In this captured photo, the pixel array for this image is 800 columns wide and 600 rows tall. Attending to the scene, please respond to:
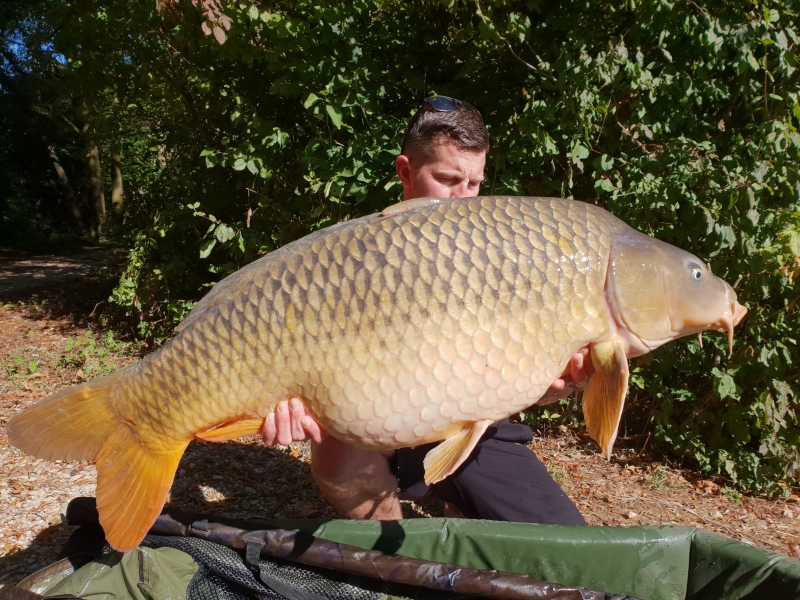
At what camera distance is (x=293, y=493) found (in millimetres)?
2615

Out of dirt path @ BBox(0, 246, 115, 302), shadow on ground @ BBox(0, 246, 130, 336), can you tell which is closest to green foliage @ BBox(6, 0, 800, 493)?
shadow on ground @ BBox(0, 246, 130, 336)

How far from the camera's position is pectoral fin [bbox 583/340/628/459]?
3.93 ft

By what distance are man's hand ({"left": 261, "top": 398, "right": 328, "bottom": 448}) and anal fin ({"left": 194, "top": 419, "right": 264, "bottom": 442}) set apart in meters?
0.02

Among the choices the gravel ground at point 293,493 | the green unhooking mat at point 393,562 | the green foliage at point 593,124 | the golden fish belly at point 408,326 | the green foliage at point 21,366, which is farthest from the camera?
the green foliage at point 21,366

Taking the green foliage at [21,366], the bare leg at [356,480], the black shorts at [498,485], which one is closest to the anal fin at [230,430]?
the bare leg at [356,480]

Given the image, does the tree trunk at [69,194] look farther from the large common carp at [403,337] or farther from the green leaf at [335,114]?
the large common carp at [403,337]

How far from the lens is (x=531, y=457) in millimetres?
1983

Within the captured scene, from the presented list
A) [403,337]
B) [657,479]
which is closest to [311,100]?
[403,337]

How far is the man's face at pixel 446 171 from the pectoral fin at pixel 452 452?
822mm

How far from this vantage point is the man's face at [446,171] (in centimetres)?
180

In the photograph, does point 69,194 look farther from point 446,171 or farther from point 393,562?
point 393,562

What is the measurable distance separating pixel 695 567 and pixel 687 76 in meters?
1.87

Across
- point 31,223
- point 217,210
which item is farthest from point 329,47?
point 31,223

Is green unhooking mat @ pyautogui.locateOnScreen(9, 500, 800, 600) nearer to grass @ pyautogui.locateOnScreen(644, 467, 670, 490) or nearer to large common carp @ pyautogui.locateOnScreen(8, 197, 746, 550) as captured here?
large common carp @ pyautogui.locateOnScreen(8, 197, 746, 550)
